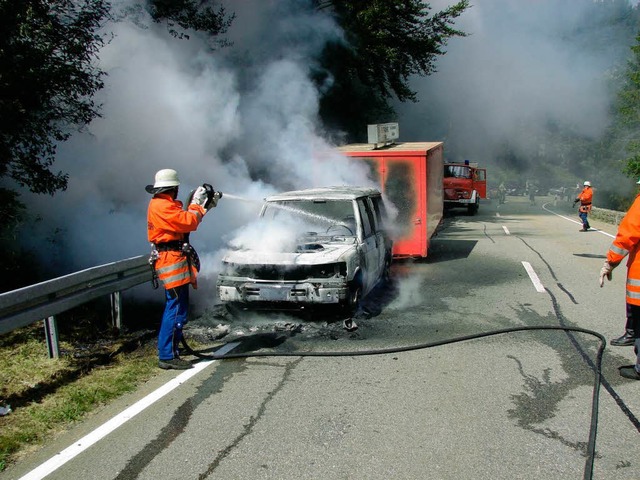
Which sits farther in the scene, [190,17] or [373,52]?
[373,52]

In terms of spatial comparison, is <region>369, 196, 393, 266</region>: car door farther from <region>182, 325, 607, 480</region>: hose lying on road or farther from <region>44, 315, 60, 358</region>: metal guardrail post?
<region>44, 315, 60, 358</region>: metal guardrail post

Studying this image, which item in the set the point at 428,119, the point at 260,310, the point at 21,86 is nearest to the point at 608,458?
the point at 260,310

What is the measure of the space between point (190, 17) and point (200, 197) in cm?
678

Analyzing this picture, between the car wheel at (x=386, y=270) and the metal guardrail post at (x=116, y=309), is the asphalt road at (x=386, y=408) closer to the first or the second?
the metal guardrail post at (x=116, y=309)

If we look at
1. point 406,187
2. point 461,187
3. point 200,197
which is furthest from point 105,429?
point 461,187

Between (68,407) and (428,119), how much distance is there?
31.3 m

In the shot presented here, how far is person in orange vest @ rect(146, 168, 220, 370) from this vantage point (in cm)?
518

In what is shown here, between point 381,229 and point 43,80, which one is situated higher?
point 43,80

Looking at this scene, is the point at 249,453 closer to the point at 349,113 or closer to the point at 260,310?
the point at 260,310

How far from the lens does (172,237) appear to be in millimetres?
5270

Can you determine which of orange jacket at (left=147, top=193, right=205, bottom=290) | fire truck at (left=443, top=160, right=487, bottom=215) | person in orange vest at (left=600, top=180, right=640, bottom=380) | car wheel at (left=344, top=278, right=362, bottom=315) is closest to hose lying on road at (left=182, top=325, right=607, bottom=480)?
person in orange vest at (left=600, top=180, right=640, bottom=380)

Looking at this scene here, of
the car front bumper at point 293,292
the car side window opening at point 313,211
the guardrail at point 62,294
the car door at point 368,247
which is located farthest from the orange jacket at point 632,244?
the guardrail at point 62,294

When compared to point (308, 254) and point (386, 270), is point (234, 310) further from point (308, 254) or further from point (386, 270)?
point (386, 270)

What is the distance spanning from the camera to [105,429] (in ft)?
13.3
